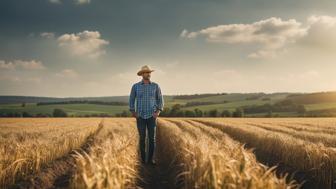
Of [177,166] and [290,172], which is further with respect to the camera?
[290,172]

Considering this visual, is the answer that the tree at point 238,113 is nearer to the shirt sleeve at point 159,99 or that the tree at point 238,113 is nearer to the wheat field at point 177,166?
the wheat field at point 177,166

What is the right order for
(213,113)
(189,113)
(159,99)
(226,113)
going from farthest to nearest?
(189,113) < (213,113) < (226,113) < (159,99)

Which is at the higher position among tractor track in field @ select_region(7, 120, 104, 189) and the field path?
tractor track in field @ select_region(7, 120, 104, 189)

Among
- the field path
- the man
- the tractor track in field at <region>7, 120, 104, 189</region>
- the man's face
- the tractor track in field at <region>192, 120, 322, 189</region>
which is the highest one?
the man's face

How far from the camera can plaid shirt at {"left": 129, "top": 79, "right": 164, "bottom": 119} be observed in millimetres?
12031


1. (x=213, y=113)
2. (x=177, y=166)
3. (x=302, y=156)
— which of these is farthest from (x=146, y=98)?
(x=213, y=113)

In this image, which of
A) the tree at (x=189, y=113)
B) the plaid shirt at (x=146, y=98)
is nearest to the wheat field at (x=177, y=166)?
the plaid shirt at (x=146, y=98)

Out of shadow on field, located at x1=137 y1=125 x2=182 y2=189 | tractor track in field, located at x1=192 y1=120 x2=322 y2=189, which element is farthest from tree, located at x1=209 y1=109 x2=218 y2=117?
shadow on field, located at x1=137 y1=125 x2=182 y2=189

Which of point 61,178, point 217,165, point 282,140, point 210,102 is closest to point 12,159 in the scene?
point 61,178

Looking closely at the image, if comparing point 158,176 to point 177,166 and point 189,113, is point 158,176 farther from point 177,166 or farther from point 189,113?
point 189,113

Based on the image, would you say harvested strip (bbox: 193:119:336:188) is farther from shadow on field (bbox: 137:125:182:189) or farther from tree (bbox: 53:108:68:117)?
tree (bbox: 53:108:68:117)

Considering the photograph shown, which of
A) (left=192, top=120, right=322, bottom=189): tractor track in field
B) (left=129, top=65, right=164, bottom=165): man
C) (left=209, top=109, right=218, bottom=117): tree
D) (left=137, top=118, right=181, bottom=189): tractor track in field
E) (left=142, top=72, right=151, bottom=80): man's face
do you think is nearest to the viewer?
(left=137, top=118, right=181, bottom=189): tractor track in field

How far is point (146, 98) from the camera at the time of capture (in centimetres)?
1207

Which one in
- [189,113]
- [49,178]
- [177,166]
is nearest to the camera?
[49,178]
